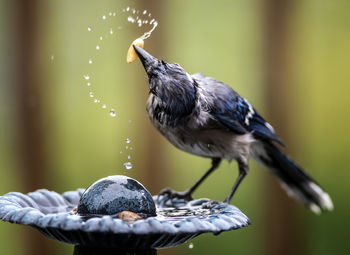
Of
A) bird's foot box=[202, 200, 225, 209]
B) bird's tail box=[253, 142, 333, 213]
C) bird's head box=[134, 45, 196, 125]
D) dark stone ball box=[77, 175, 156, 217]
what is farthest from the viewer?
bird's tail box=[253, 142, 333, 213]

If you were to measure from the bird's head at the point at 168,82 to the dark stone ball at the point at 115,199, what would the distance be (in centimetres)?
37

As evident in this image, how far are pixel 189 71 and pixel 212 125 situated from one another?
1704mm

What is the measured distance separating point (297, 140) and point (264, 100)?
368 mm

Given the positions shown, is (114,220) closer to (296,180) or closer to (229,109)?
(229,109)

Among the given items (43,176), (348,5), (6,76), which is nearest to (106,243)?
(43,176)

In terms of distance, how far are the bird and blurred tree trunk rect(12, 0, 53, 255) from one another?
1.66 metres

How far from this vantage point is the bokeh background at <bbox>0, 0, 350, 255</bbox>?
4.26 m

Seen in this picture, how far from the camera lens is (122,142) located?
14.4ft

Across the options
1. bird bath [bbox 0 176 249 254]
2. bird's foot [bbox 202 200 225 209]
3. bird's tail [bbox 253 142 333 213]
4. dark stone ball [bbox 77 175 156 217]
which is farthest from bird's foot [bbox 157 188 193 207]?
bird's tail [bbox 253 142 333 213]

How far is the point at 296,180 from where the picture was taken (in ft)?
10.9

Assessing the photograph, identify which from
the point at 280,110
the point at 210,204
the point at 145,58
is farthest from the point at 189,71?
the point at 145,58

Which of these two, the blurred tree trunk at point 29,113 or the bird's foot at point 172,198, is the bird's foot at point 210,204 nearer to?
the bird's foot at point 172,198

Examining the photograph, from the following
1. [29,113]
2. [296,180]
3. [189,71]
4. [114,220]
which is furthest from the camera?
[189,71]

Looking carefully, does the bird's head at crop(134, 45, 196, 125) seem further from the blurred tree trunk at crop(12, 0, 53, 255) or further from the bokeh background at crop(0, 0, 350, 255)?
the blurred tree trunk at crop(12, 0, 53, 255)
